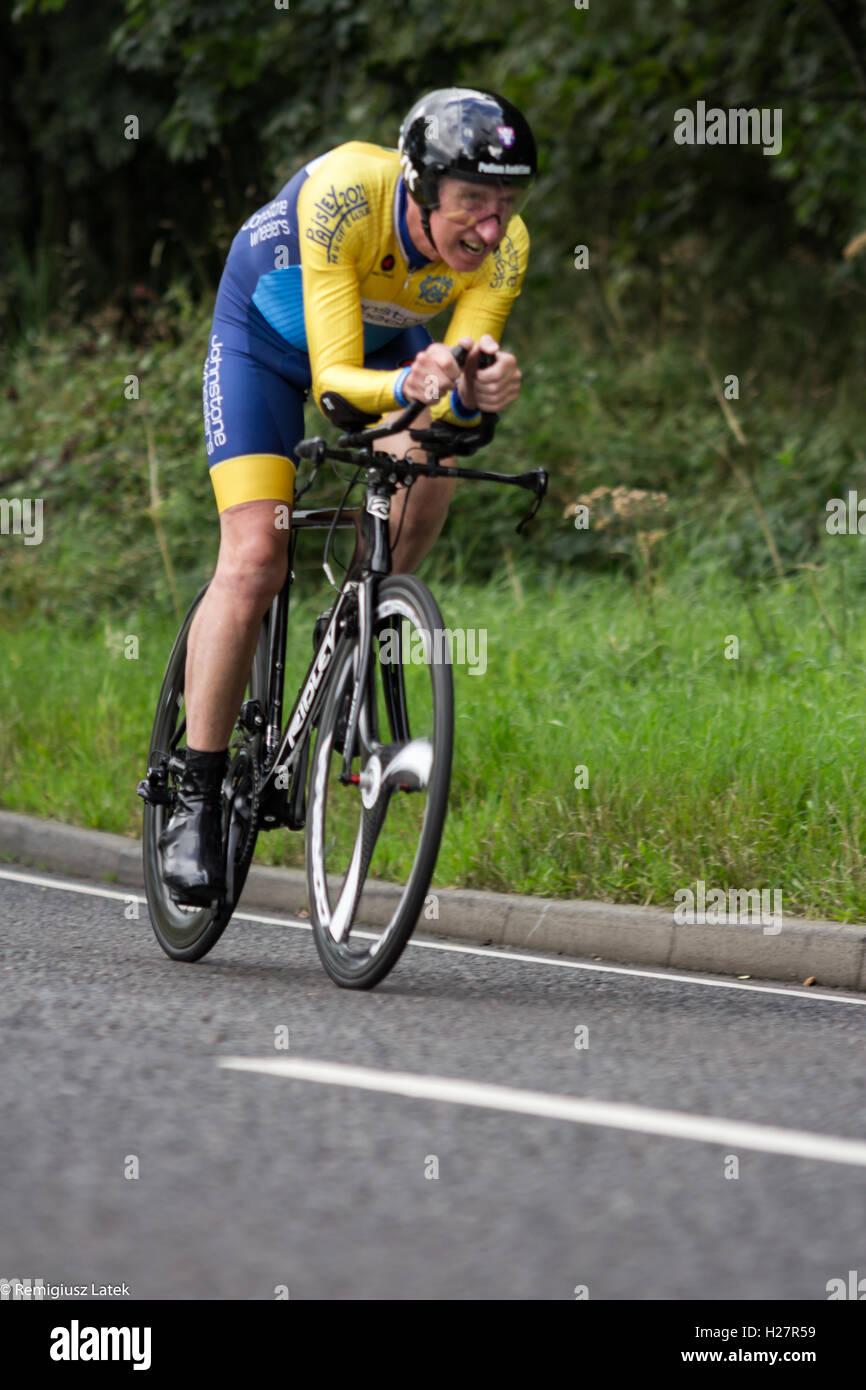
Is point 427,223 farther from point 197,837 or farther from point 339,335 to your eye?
point 197,837

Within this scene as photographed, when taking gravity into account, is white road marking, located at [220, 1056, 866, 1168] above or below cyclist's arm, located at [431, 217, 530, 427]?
below

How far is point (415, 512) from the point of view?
5.27 meters

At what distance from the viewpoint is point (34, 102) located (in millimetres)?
18312

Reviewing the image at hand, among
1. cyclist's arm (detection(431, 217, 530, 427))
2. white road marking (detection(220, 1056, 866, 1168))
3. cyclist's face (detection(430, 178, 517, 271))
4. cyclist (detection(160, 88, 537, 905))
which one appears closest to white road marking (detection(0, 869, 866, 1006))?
cyclist (detection(160, 88, 537, 905))

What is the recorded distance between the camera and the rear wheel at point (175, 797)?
17.3 ft

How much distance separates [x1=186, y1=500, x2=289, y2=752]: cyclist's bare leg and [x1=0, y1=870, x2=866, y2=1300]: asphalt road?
0.70m

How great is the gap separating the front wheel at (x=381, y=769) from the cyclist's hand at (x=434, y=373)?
46 cm

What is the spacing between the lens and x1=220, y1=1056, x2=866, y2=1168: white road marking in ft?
12.0

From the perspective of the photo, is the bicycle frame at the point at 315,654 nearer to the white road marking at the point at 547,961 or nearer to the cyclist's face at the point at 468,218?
the white road marking at the point at 547,961

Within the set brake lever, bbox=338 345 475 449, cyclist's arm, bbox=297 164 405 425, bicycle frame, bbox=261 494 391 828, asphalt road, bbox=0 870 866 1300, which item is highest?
cyclist's arm, bbox=297 164 405 425

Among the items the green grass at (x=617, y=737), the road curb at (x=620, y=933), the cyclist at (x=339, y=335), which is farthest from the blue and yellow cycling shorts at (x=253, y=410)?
the green grass at (x=617, y=737)

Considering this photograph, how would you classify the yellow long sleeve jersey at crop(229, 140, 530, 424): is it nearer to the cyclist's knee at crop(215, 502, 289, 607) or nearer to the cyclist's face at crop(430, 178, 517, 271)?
the cyclist's face at crop(430, 178, 517, 271)

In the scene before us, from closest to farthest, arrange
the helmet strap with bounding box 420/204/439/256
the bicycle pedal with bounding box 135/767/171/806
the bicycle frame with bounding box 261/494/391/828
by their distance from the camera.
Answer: the helmet strap with bounding box 420/204/439/256, the bicycle frame with bounding box 261/494/391/828, the bicycle pedal with bounding box 135/767/171/806
